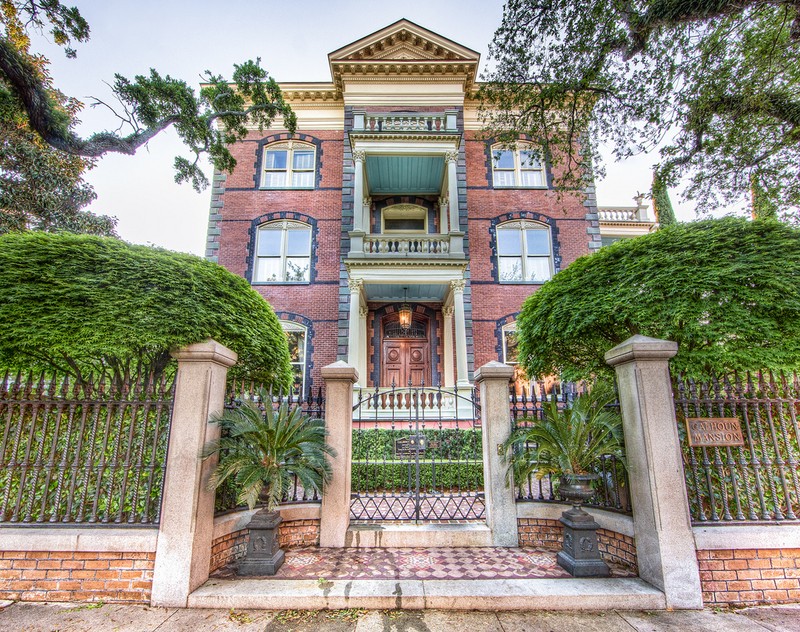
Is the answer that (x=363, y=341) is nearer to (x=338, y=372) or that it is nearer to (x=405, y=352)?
(x=405, y=352)

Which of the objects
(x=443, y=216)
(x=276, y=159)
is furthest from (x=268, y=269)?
(x=443, y=216)

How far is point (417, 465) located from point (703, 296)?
4.02 metres

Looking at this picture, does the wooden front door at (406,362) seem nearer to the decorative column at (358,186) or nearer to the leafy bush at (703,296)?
the decorative column at (358,186)

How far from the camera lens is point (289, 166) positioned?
45.2ft

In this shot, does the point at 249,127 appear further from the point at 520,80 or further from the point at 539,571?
the point at 539,571

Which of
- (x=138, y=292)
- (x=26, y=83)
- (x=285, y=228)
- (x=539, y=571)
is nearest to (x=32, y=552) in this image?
(x=138, y=292)

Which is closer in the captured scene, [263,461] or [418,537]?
[263,461]

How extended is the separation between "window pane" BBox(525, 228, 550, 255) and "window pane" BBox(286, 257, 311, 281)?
792 cm

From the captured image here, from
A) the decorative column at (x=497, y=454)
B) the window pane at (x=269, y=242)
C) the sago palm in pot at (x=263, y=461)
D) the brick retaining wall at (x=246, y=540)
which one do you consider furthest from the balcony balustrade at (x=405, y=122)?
the brick retaining wall at (x=246, y=540)

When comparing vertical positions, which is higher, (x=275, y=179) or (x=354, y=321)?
(x=275, y=179)

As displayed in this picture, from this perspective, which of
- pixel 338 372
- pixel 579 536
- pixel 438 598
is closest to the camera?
pixel 438 598

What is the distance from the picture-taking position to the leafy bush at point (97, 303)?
139 inches

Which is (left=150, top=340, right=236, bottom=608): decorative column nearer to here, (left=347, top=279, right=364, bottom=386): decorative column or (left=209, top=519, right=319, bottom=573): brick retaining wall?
(left=209, top=519, right=319, bottom=573): brick retaining wall

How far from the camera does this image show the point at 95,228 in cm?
1327
